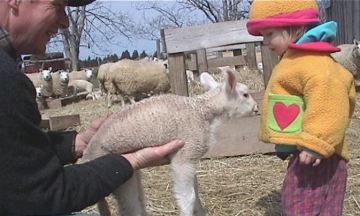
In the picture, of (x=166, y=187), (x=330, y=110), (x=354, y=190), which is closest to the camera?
(x=330, y=110)

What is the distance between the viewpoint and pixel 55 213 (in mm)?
1817

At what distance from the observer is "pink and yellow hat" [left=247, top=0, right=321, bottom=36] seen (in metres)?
2.53

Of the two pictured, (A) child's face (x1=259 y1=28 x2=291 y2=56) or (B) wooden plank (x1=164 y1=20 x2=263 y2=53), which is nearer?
(A) child's face (x1=259 y1=28 x2=291 y2=56)

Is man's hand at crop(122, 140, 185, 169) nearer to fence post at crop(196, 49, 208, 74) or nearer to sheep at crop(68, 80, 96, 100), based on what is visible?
fence post at crop(196, 49, 208, 74)

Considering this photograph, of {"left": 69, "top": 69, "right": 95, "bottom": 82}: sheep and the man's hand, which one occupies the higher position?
the man's hand

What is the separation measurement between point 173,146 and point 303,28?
793mm

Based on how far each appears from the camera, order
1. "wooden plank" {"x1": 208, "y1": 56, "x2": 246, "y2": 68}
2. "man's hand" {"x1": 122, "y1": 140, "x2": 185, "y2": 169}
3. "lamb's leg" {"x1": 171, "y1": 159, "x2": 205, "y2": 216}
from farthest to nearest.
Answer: "wooden plank" {"x1": 208, "y1": 56, "x2": 246, "y2": 68}, "lamb's leg" {"x1": 171, "y1": 159, "x2": 205, "y2": 216}, "man's hand" {"x1": 122, "y1": 140, "x2": 185, "y2": 169}

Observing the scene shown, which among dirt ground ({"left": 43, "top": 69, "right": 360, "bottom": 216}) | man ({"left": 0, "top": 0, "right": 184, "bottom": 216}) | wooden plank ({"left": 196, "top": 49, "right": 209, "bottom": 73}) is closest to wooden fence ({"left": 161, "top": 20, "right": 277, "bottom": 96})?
dirt ground ({"left": 43, "top": 69, "right": 360, "bottom": 216})

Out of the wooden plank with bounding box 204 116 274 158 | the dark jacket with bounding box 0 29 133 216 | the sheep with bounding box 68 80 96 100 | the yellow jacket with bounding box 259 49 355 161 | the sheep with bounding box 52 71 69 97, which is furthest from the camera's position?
the sheep with bounding box 68 80 96 100

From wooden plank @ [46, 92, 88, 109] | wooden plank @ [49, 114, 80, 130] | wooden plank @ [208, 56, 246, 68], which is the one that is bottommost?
wooden plank @ [46, 92, 88, 109]

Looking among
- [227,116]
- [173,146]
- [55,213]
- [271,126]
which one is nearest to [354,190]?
[227,116]

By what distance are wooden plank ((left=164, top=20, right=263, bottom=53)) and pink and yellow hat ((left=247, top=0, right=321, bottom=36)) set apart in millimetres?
1922

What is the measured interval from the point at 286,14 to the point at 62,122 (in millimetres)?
5379

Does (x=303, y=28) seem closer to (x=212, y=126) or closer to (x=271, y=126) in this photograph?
(x=271, y=126)
